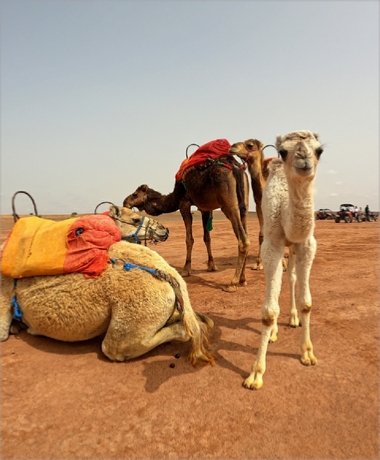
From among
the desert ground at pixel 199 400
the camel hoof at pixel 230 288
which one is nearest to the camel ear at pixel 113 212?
the desert ground at pixel 199 400

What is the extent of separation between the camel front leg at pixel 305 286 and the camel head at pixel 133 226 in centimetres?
250

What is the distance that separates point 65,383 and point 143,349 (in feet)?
2.85

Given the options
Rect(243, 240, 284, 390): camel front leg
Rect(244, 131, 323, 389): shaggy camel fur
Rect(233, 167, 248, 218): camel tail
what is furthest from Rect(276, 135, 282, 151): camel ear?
Rect(233, 167, 248, 218): camel tail

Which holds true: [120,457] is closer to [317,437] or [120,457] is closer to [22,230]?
[317,437]

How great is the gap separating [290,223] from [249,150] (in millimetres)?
5115

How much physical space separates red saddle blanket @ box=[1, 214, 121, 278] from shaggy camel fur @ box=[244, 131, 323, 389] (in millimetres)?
2014

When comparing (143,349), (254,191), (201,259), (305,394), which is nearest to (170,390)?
(143,349)

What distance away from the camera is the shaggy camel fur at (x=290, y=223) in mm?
2947

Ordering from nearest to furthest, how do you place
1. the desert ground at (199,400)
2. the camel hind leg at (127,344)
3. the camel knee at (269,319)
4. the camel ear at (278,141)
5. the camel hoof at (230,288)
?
the desert ground at (199,400)
the camel ear at (278,141)
the camel knee at (269,319)
the camel hind leg at (127,344)
the camel hoof at (230,288)

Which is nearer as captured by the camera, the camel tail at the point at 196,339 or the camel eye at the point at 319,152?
the camel eye at the point at 319,152

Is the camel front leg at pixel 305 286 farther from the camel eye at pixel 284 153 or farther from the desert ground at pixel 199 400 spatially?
the camel eye at pixel 284 153

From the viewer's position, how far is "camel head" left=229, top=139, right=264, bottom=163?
7.70m

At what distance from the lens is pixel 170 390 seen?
10.5 ft

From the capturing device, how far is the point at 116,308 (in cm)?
362
